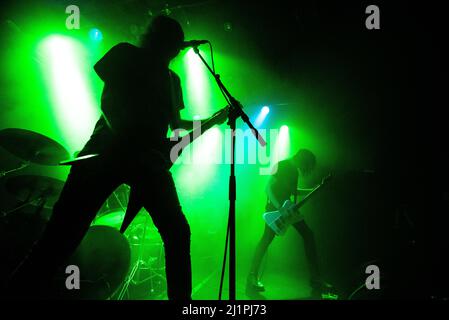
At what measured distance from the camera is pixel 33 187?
105 inches

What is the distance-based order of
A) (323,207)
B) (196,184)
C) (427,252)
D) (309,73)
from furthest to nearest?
1. (196,184)
2. (309,73)
3. (323,207)
4. (427,252)

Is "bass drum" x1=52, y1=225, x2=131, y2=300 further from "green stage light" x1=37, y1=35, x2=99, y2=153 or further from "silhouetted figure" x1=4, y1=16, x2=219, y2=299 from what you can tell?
"green stage light" x1=37, y1=35, x2=99, y2=153

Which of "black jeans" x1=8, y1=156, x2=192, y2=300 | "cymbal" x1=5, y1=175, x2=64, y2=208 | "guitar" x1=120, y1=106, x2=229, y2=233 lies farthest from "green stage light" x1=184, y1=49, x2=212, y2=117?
"black jeans" x1=8, y1=156, x2=192, y2=300

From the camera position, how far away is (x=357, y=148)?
5047 mm

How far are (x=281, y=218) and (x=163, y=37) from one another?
109 inches

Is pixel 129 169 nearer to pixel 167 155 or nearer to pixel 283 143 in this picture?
pixel 167 155

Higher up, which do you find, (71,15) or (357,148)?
(71,15)

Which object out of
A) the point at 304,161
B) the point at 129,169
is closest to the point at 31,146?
the point at 129,169

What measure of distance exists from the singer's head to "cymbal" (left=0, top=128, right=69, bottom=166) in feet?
4.42

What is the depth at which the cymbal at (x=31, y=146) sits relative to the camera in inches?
93.4

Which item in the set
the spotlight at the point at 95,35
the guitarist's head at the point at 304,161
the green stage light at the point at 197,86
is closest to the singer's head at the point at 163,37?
the guitarist's head at the point at 304,161

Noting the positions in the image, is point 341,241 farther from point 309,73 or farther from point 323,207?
point 309,73
